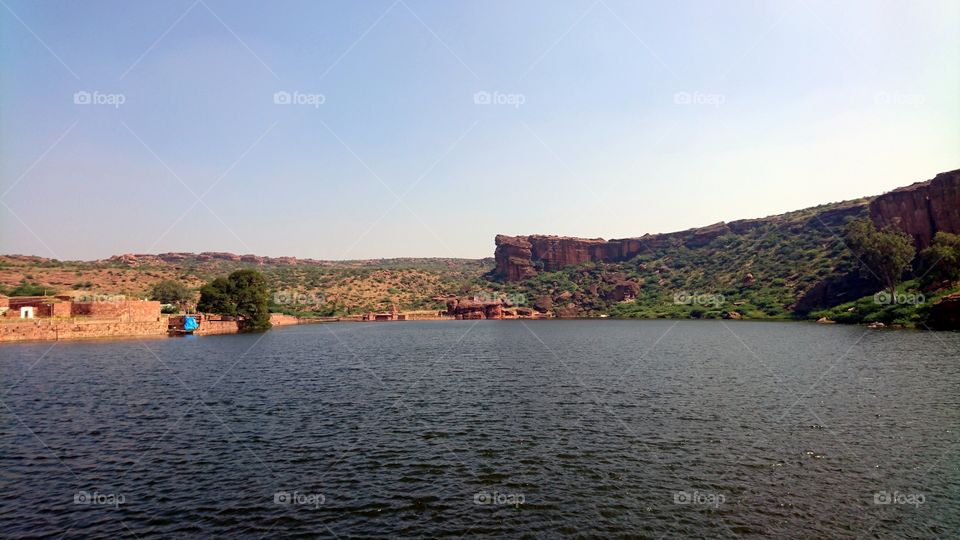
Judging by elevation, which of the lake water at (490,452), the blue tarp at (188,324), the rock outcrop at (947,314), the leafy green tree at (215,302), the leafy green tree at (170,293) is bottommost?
the lake water at (490,452)

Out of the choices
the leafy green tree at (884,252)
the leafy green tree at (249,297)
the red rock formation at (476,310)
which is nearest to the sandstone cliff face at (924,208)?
the leafy green tree at (884,252)

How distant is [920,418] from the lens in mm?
23812

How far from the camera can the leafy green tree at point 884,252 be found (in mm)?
81438

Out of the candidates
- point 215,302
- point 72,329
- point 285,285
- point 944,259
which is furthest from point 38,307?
point 944,259

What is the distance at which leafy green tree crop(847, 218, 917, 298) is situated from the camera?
81.4 m

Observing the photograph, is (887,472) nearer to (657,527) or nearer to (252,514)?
(657,527)

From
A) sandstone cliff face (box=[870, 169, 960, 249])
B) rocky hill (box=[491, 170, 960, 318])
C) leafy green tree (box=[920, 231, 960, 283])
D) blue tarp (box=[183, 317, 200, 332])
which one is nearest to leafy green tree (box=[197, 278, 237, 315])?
blue tarp (box=[183, 317, 200, 332])

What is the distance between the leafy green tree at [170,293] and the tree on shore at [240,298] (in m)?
21.5

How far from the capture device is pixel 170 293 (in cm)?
11494

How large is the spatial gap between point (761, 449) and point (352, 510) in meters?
16.4

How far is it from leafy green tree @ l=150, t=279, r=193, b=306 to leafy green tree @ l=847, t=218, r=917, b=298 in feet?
458

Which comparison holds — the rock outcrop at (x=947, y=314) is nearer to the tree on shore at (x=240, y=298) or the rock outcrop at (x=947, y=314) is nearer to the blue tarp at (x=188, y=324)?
the tree on shore at (x=240, y=298)

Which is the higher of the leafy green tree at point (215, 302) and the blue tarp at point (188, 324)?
the leafy green tree at point (215, 302)

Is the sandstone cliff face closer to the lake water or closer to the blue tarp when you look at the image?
the lake water
